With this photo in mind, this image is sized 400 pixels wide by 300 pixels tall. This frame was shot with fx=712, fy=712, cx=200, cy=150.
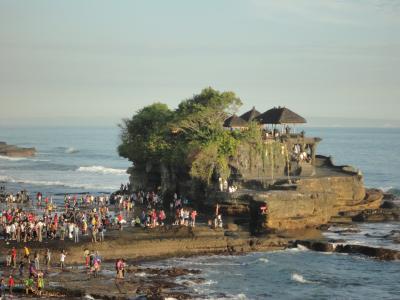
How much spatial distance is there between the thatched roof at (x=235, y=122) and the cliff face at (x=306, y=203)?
379 inches

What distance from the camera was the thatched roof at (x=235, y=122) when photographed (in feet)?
208

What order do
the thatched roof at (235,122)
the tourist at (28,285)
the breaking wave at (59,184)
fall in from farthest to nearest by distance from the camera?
the breaking wave at (59,184), the thatched roof at (235,122), the tourist at (28,285)

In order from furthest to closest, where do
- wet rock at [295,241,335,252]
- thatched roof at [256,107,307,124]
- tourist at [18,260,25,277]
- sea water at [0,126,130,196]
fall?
sea water at [0,126,130,196] < thatched roof at [256,107,307,124] < wet rock at [295,241,335,252] < tourist at [18,260,25,277]

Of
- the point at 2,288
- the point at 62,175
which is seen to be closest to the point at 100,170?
the point at 62,175

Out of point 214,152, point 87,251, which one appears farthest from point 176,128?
point 87,251

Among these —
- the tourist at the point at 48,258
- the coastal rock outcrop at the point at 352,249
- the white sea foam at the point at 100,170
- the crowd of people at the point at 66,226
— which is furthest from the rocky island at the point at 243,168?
the white sea foam at the point at 100,170

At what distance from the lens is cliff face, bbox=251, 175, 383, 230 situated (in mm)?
49938

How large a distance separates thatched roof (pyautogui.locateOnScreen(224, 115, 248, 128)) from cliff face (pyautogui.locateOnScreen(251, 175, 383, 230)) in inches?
379

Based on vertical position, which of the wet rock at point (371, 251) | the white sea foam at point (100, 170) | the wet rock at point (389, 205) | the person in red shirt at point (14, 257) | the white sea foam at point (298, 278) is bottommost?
the white sea foam at point (298, 278)

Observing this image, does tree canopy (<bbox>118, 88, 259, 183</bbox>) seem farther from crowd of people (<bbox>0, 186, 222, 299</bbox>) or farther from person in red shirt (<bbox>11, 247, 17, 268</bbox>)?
person in red shirt (<bbox>11, 247, 17, 268</bbox>)

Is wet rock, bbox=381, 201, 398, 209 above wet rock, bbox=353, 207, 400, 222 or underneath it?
above

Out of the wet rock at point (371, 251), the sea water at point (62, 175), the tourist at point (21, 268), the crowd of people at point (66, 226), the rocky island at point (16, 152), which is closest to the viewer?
the tourist at point (21, 268)

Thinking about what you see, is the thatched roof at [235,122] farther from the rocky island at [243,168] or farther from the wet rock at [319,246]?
the wet rock at [319,246]

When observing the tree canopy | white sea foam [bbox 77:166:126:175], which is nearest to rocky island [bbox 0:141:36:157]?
white sea foam [bbox 77:166:126:175]
